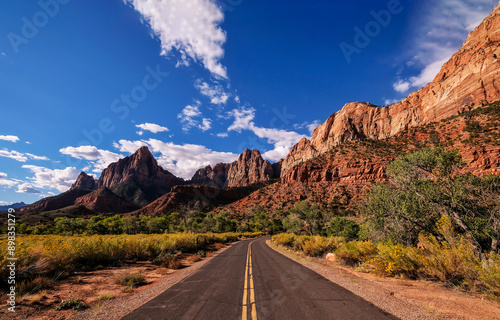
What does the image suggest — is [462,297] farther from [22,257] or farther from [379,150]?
[379,150]

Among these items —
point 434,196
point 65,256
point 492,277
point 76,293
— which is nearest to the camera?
point 492,277

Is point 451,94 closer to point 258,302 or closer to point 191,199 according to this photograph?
point 258,302

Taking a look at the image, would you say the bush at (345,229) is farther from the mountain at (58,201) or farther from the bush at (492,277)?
the mountain at (58,201)

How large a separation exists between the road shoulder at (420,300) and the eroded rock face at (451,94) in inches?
3488

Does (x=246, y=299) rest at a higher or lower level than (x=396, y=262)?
lower

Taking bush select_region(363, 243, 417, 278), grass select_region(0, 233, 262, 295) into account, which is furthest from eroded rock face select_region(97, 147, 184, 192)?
bush select_region(363, 243, 417, 278)

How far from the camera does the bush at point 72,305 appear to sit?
222 inches

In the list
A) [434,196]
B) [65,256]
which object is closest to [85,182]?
[65,256]

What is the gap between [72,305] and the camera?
581 cm

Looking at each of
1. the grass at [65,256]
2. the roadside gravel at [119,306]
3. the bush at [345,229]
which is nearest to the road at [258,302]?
the roadside gravel at [119,306]

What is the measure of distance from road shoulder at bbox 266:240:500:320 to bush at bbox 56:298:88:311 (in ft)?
27.6

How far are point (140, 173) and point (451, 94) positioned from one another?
202126 millimetres

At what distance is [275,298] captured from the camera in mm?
6223

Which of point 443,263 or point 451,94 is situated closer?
point 443,263
